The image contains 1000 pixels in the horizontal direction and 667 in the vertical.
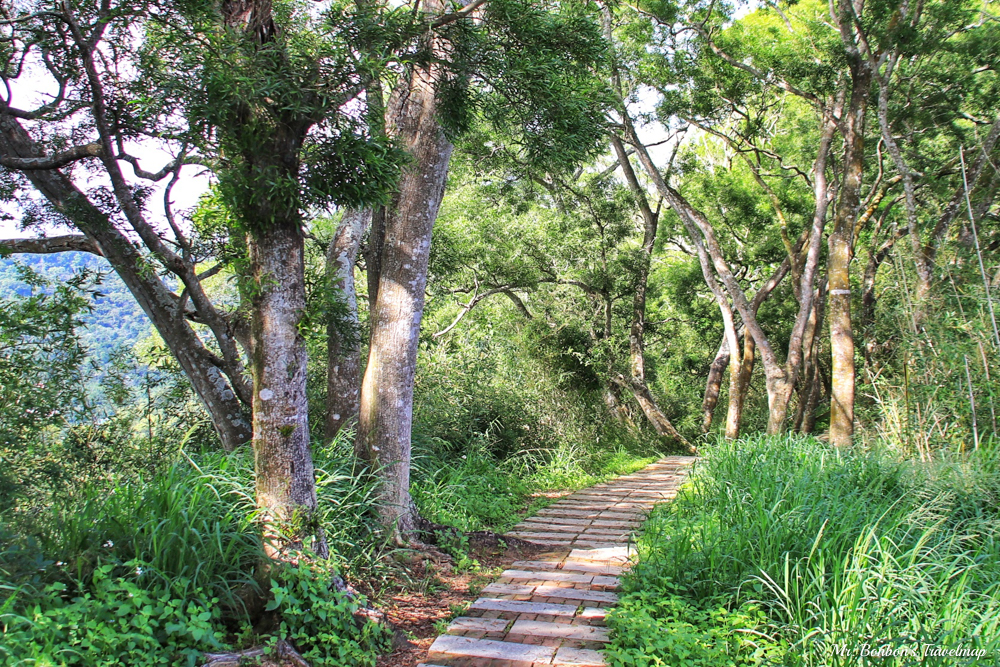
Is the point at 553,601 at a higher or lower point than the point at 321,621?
lower

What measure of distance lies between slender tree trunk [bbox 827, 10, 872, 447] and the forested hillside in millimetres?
47

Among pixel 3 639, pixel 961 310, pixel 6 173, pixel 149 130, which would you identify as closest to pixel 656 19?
pixel 961 310

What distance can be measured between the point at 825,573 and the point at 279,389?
299cm

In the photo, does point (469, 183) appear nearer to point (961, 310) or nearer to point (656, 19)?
point (656, 19)

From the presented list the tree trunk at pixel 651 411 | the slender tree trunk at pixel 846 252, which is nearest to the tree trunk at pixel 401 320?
the slender tree trunk at pixel 846 252

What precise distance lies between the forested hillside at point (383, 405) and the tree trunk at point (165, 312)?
0.02 meters

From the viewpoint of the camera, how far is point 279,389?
3.43m

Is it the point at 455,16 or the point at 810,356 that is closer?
the point at 455,16

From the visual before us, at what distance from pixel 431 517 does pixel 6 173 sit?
493 centimetres

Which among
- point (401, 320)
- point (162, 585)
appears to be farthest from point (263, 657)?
point (401, 320)

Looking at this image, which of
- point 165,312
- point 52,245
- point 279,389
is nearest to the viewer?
point 279,389

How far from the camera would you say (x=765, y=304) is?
14578 millimetres

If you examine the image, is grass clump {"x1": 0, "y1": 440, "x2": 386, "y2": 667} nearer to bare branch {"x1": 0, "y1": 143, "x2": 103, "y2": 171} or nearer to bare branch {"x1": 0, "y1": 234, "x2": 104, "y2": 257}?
bare branch {"x1": 0, "y1": 143, "x2": 103, "y2": 171}

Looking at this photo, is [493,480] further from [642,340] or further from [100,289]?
[642,340]
